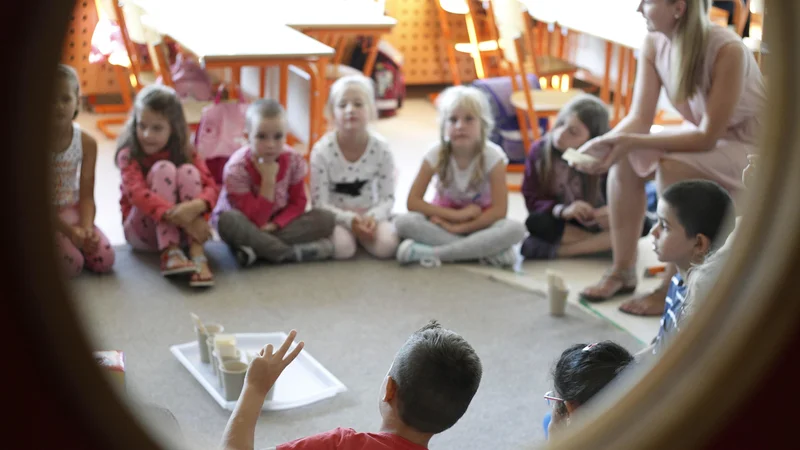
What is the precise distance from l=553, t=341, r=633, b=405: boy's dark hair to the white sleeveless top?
1884mm

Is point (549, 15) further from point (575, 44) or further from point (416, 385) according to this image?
point (416, 385)

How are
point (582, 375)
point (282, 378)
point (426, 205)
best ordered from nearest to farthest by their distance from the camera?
point (582, 375) < point (282, 378) < point (426, 205)

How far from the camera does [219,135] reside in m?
3.62

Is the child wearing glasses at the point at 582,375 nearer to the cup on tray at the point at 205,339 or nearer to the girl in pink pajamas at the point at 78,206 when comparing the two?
the cup on tray at the point at 205,339

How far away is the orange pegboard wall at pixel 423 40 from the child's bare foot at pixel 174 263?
3.02 metres

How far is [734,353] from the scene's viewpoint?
83 cm

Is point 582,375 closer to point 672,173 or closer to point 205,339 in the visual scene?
point 205,339

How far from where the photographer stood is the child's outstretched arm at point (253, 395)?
137cm

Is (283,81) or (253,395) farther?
(283,81)

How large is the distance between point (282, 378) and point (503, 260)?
1.10m

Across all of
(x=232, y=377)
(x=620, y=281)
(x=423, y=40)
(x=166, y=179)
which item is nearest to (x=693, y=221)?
(x=620, y=281)

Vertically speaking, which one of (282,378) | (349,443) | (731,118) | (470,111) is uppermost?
(731,118)

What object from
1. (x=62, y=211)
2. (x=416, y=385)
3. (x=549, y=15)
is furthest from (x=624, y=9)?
(x=416, y=385)

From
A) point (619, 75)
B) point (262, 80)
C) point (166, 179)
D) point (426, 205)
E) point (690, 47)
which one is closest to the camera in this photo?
point (690, 47)
